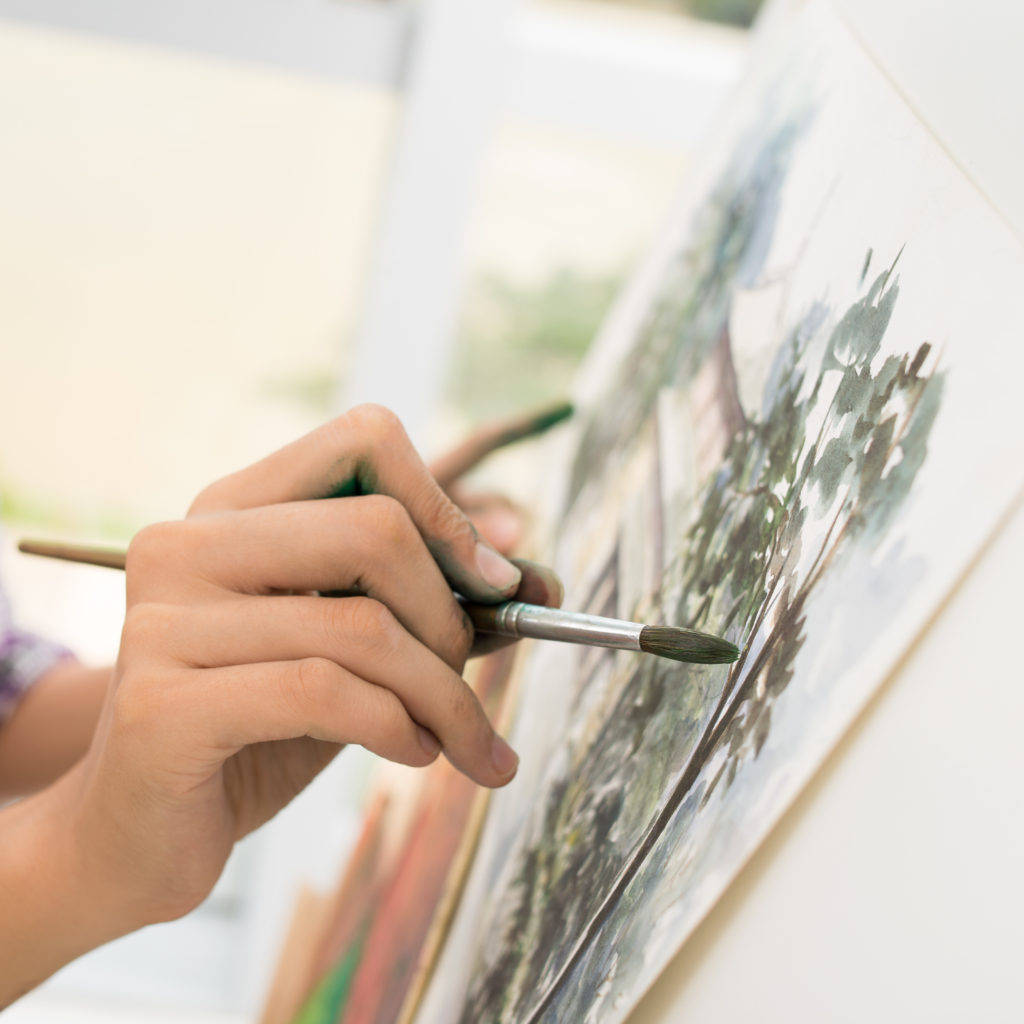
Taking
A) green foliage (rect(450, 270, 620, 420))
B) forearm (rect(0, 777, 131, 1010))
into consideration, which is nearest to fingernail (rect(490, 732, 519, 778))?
forearm (rect(0, 777, 131, 1010))

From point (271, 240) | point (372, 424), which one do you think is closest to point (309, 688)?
point (372, 424)

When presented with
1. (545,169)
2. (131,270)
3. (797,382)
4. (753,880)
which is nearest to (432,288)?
(545,169)

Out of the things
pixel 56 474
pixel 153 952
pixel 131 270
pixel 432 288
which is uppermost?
pixel 432 288

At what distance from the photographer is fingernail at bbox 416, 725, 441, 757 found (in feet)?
1.63

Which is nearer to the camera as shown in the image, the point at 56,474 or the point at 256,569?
the point at 256,569

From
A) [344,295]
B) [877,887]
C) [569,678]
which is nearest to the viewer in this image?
[877,887]

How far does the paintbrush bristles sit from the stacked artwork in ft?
0.04

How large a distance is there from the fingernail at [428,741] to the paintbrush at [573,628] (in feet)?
0.20

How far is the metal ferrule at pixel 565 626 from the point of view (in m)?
0.44

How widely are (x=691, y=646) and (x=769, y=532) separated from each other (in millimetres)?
62

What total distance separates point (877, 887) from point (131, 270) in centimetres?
192

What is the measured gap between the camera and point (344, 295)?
1970mm

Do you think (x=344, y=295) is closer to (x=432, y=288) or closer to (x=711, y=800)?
(x=432, y=288)

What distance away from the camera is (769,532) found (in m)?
0.42
